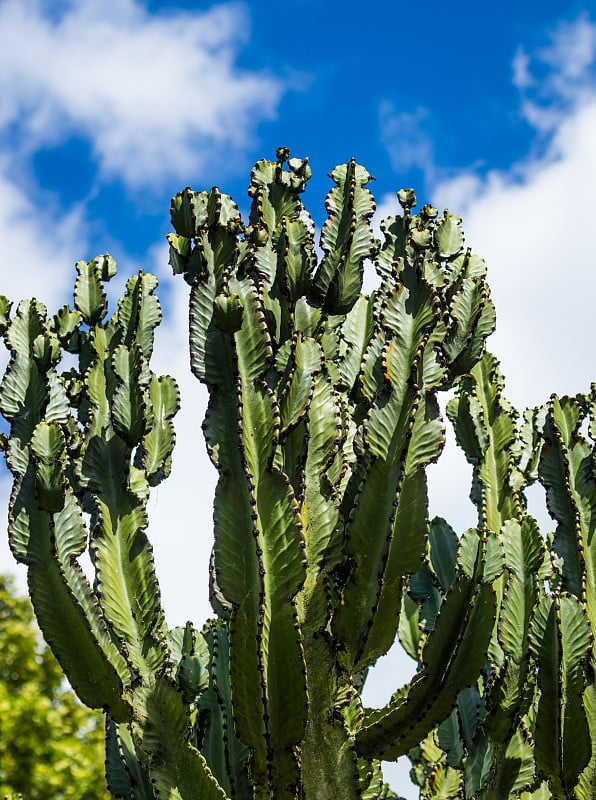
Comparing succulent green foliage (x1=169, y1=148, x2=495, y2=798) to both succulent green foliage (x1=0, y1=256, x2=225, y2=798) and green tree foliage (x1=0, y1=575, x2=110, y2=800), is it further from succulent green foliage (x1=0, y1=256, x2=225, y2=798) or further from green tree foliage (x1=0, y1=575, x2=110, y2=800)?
green tree foliage (x1=0, y1=575, x2=110, y2=800)

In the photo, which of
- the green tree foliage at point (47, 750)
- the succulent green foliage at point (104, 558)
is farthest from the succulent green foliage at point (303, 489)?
the green tree foliage at point (47, 750)

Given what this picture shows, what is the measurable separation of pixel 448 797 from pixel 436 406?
242cm

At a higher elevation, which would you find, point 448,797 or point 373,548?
point 373,548

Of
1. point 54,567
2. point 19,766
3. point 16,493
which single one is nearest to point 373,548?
point 54,567

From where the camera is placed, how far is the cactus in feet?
9.58

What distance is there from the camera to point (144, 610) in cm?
320

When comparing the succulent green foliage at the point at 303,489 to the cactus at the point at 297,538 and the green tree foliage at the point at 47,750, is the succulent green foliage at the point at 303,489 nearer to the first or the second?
the cactus at the point at 297,538

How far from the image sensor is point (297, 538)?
2.88 m

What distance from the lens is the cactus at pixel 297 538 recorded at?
9.58 feet

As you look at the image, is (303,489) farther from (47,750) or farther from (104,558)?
(47,750)

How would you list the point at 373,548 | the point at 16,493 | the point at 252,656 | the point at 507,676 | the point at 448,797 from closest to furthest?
the point at 252,656 → the point at 373,548 → the point at 16,493 → the point at 507,676 → the point at 448,797

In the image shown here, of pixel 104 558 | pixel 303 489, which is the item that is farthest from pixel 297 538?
pixel 104 558

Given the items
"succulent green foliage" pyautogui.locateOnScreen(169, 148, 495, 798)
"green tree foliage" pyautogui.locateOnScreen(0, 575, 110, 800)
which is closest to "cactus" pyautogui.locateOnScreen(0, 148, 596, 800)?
"succulent green foliage" pyautogui.locateOnScreen(169, 148, 495, 798)

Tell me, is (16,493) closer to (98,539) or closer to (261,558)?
(98,539)
